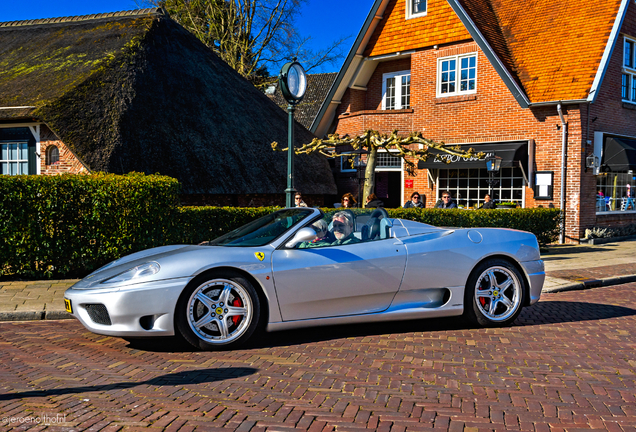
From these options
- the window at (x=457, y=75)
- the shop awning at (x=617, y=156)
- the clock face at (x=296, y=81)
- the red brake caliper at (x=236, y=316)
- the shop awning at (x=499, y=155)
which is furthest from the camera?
the window at (x=457, y=75)

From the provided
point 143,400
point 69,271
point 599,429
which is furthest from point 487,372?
point 69,271

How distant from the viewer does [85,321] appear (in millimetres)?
5488

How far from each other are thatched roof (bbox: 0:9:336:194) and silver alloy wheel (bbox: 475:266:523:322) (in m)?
11.5

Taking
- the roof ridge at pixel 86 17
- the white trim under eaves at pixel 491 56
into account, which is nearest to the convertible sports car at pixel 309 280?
the white trim under eaves at pixel 491 56

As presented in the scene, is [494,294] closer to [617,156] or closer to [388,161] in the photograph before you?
[617,156]

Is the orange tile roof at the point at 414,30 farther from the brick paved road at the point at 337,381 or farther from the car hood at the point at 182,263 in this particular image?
the car hood at the point at 182,263

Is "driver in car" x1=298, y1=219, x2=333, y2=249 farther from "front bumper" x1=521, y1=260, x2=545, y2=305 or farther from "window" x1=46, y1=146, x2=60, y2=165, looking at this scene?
"window" x1=46, y1=146, x2=60, y2=165

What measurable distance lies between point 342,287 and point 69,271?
614 centimetres

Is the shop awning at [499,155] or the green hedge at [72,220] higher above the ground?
the shop awning at [499,155]

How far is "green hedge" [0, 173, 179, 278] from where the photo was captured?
30.9 ft

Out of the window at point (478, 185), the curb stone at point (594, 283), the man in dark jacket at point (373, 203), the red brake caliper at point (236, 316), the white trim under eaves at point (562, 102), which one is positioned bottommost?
the curb stone at point (594, 283)

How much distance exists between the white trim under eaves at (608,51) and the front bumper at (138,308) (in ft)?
52.6

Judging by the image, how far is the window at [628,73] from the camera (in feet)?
65.5

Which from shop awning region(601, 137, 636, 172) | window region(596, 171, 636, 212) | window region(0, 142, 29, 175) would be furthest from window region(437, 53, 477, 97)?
window region(0, 142, 29, 175)
